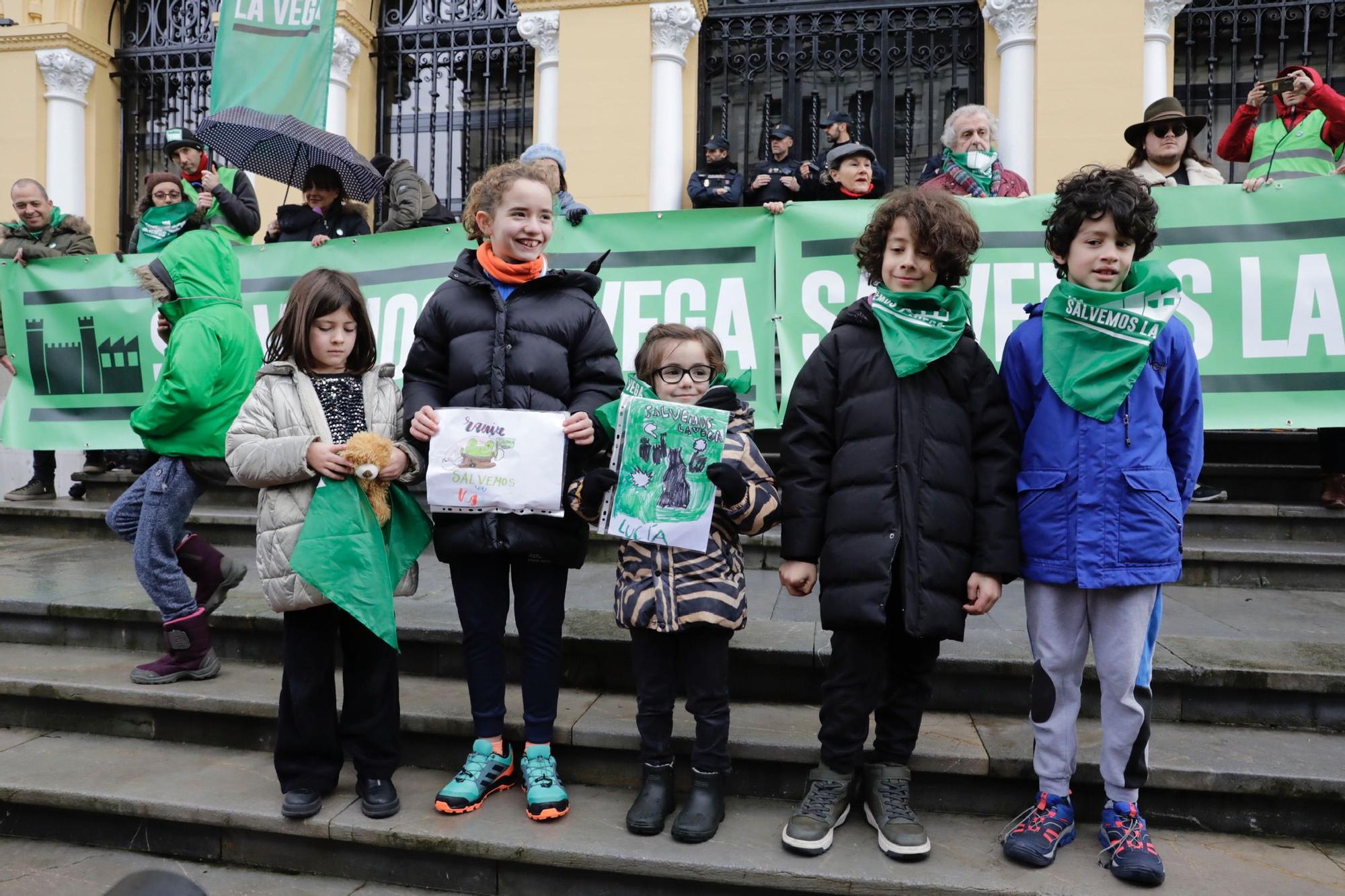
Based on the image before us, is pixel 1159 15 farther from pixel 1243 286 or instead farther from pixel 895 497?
pixel 895 497

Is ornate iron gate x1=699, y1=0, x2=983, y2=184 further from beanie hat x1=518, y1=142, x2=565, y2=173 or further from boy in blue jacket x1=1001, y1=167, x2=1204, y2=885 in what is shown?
boy in blue jacket x1=1001, y1=167, x2=1204, y2=885

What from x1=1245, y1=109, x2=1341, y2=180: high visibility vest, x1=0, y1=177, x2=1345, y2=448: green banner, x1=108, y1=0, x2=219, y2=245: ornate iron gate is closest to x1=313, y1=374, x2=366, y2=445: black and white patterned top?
x1=0, y1=177, x2=1345, y2=448: green banner

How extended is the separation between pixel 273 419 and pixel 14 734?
1.87 meters

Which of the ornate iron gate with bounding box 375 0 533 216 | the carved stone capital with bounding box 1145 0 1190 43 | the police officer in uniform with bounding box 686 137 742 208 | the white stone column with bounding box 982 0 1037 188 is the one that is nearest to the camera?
the police officer in uniform with bounding box 686 137 742 208

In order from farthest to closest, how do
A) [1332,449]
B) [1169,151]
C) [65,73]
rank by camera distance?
[65,73] → [1169,151] → [1332,449]

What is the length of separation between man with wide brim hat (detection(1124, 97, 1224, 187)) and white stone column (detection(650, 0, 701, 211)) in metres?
4.44

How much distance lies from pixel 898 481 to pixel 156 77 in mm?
11163

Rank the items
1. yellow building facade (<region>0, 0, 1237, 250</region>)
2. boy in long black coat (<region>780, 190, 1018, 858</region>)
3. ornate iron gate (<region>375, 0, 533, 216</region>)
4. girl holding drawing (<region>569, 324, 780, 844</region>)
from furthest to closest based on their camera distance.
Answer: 1. ornate iron gate (<region>375, 0, 533, 216</region>)
2. yellow building facade (<region>0, 0, 1237, 250</region>)
3. girl holding drawing (<region>569, 324, 780, 844</region>)
4. boy in long black coat (<region>780, 190, 1018, 858</region>)

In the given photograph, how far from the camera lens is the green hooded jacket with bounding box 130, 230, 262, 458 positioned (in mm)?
3391

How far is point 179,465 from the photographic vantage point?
3549 mm

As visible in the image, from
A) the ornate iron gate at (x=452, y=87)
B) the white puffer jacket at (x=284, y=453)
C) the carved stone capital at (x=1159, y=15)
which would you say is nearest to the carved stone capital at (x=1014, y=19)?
the carved stone capital at (x=1159, y=15)

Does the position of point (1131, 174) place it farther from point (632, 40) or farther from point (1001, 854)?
point (632, 40)

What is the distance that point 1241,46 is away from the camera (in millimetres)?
8914

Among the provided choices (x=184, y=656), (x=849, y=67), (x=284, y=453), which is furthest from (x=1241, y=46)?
(x=184, y=656)
